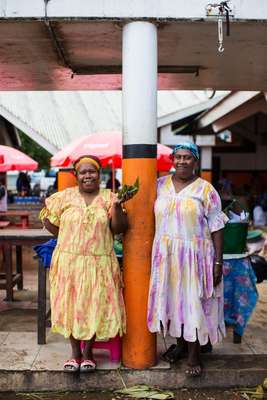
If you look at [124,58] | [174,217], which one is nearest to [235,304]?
[174,217]

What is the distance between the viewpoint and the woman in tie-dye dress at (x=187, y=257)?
4.08 meters

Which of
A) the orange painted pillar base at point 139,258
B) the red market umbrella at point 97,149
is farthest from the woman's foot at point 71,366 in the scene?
the red market umbrella at point 97,149

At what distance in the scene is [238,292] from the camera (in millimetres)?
4848

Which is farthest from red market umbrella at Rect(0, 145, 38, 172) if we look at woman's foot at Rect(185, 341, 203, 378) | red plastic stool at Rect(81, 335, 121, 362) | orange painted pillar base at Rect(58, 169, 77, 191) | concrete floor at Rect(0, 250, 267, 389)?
woman's foot at Rect(185, 341, 203, 378)

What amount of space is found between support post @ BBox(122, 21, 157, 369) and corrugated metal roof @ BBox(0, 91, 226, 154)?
9.14 metres

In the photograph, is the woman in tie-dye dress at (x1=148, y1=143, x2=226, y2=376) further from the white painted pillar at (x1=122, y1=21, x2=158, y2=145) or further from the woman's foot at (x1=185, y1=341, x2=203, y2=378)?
the white painted pillar at (x1=122, y1=21, x2=158, y2=145)

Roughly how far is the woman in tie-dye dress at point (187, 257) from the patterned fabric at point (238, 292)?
662 mm

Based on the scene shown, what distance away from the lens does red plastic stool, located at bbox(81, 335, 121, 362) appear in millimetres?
4414

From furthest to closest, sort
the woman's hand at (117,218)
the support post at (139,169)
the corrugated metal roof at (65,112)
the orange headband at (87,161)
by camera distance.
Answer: the corrugated metal roof at (65,112), the support post at (139,169), the orange headband at (87,161), the woman's hand at (117,218)

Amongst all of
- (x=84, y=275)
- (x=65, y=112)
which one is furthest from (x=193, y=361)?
Answer: (x=65, y=112)

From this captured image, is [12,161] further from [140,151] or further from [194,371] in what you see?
[194,371]

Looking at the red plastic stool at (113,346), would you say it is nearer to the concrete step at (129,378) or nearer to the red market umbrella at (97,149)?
the concrete step at (129,378)

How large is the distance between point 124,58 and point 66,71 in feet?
6.32

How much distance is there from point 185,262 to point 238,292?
991mm
